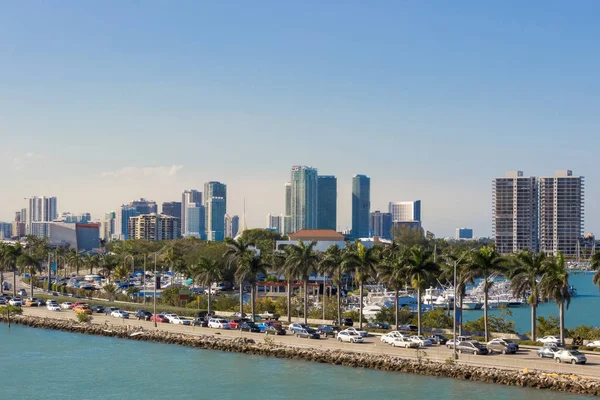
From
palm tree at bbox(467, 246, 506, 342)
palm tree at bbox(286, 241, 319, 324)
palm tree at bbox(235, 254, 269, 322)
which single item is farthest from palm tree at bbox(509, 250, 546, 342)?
palm tree at bbox(235, 254, 269, 322)

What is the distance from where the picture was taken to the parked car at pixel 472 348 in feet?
197

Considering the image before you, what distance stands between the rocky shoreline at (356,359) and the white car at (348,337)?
3889 millimetres

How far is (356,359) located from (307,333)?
34.9 ft

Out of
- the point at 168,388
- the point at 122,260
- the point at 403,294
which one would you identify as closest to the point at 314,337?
the point at 168,388

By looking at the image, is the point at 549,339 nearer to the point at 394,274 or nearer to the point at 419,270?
the point at 419,270

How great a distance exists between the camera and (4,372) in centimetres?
6594

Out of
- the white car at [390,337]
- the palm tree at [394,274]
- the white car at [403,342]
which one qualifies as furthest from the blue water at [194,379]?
the palm tree at [394,274]

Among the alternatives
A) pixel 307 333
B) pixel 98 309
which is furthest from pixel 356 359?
pixel 98 309

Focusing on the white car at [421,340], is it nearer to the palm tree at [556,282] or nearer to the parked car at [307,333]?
the parked car at [307,333]

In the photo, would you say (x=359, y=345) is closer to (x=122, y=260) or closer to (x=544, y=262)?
(x=544, y=262)

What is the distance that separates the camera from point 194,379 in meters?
60.8

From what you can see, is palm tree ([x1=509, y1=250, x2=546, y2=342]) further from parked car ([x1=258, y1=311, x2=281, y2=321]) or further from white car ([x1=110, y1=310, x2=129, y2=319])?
white car ([x1=110, y1=310, x2=129, y2=319])

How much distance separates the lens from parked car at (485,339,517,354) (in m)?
60.9

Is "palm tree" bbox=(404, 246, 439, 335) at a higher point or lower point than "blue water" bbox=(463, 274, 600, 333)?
higher
